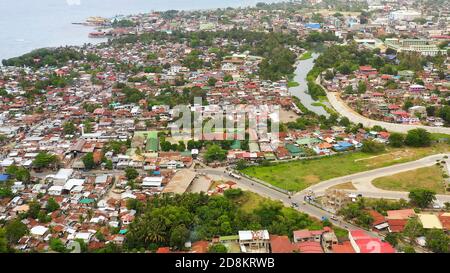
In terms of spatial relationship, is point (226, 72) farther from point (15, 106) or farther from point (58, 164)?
point (58, 164)

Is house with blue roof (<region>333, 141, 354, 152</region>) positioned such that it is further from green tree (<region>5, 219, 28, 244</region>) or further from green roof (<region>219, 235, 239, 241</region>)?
green tree (<region>5, 219, 28, 244</region>)

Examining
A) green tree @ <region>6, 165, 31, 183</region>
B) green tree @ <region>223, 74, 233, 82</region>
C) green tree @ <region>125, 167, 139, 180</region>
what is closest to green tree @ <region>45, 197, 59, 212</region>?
green tree @ <region>6, 165, 31, 183</region>

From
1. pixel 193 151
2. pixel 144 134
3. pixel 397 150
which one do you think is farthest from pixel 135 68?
pixel 397 150

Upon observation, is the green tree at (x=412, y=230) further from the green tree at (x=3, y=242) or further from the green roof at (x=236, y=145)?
the green tree at (x=3, y=242)

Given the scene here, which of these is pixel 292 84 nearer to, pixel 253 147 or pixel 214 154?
pixel 253 147

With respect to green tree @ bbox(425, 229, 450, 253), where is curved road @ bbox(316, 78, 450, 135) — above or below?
above

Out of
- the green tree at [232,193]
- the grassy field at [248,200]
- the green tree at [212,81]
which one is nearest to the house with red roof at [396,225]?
the grassy field at [248,200]
